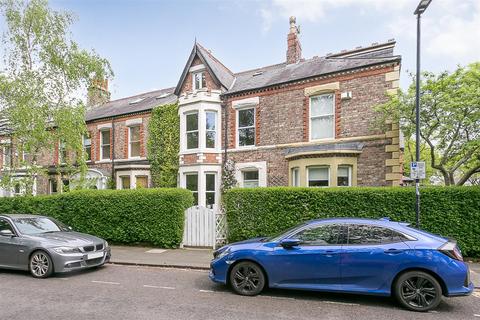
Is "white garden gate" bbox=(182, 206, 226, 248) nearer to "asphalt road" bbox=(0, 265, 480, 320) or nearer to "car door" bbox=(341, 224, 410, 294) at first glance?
"asphalt road" bbox=(0, 265, 480, 320)

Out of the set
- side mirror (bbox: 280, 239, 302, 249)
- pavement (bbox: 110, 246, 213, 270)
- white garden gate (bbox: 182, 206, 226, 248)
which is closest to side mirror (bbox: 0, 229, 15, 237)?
pavement (bbox: 110, 246, 213, 270)

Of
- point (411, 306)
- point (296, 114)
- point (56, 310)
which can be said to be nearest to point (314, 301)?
point (411, 306)

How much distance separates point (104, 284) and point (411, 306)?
6.01 m

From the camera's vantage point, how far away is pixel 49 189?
20.5m

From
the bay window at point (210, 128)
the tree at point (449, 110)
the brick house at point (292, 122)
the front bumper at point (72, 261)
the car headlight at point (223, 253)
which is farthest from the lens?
the bay window at point (210, 128)

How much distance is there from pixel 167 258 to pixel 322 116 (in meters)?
8.67

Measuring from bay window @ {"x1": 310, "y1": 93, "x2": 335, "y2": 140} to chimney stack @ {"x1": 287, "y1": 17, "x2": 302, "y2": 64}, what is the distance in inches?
161

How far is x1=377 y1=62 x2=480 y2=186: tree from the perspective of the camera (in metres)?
9.31

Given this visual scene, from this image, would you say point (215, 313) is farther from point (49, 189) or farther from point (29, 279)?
point (49, 189)

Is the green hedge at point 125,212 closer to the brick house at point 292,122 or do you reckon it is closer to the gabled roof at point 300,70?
the brick house at point 292,122

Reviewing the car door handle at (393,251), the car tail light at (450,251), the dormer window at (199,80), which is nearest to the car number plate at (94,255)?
the car door handle at (393,251)

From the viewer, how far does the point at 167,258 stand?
9.07 meters

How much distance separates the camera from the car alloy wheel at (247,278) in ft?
18.9

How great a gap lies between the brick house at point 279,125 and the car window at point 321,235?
21.4 ft
